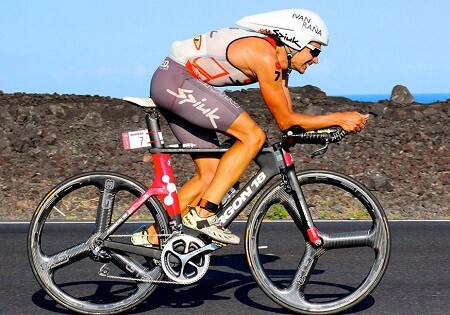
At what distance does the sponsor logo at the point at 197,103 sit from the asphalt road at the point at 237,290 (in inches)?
51.0

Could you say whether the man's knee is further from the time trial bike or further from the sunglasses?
the sunglasses

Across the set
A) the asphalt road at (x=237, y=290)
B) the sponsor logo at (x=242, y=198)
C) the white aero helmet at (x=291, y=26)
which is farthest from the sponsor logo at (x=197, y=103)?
the asphalt road at (x=237, y=290)

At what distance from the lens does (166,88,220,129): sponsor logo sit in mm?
6516

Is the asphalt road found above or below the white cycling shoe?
below

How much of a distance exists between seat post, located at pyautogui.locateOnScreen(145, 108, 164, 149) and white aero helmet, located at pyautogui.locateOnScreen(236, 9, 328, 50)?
0.80 metres

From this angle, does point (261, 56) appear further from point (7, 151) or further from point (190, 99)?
point (7, 151)

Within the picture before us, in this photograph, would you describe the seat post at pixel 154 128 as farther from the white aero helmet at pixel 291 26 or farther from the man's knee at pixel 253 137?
the white aero helmet at pixel 291 26

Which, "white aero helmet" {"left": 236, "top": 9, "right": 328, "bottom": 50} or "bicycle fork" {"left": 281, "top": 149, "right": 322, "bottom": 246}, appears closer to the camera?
"white aero helmet" {"left": 236, "top": 9, "right": 328, "bottom": 50}

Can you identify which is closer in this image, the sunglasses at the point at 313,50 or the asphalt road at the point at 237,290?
the sunglasses at the point at 313,50

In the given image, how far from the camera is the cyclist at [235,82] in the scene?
6.47 meters

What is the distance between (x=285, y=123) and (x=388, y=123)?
50.6ft

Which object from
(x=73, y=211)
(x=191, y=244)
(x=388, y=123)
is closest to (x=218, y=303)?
(x=191, y=244)

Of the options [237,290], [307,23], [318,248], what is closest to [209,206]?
[318,248]

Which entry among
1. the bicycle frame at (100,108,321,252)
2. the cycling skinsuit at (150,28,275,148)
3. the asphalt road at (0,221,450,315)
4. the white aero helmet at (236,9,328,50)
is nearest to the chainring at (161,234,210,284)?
the bicycle frame at (100,108,321,252)
